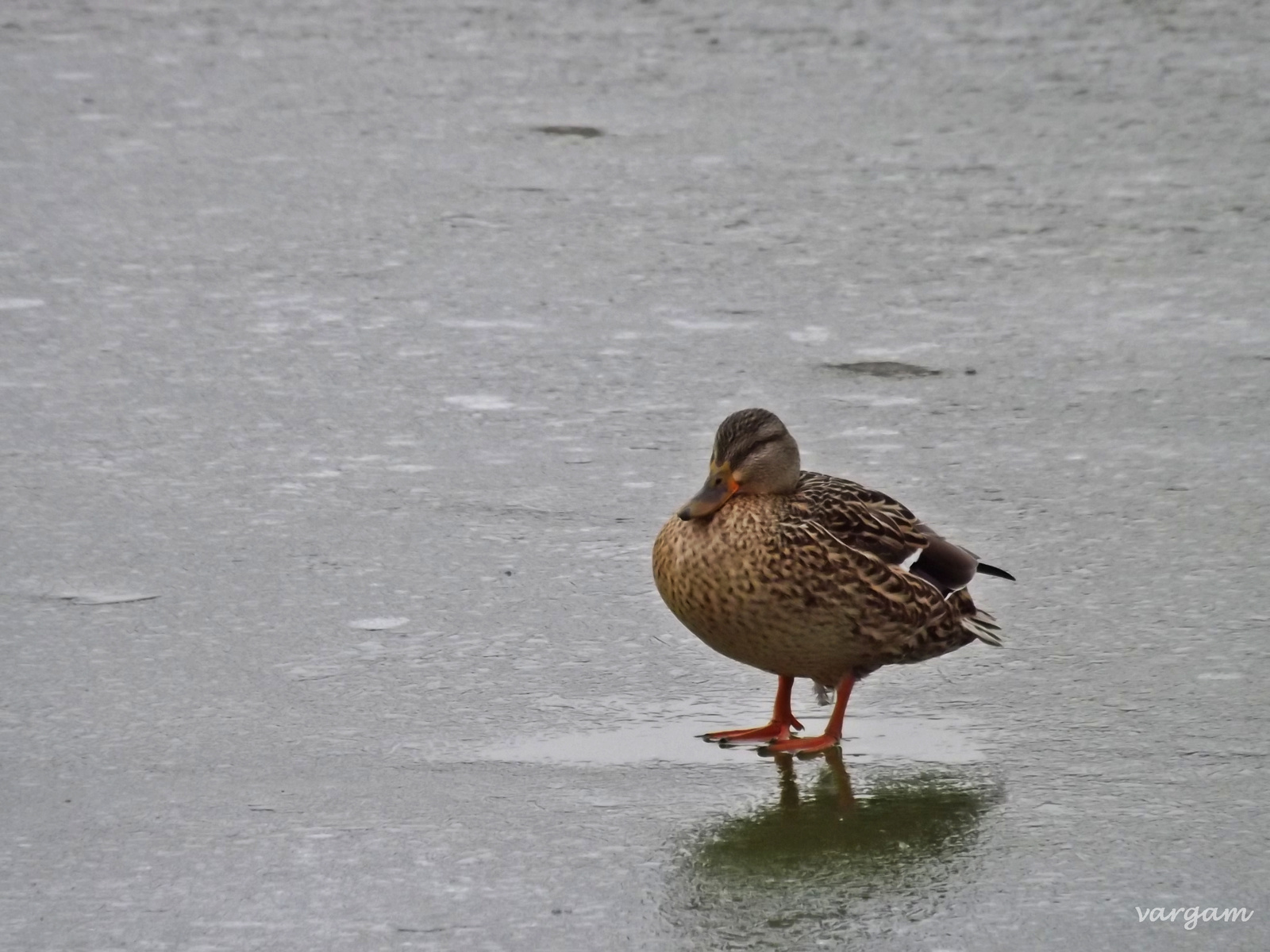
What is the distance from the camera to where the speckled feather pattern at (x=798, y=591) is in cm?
366

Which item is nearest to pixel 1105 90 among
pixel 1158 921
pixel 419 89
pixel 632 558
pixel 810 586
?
pixel 419 89

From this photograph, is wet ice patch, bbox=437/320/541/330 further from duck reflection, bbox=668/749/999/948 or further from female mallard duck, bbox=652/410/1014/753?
duck reflection, bbox=668/749/999/948

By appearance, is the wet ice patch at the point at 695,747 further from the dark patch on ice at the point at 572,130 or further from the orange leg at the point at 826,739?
the dark patch on ice at the point at 572,130

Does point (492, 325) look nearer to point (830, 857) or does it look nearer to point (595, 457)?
point (595, 457)

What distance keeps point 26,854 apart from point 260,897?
16.4 inches

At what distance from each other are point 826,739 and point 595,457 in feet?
5.18

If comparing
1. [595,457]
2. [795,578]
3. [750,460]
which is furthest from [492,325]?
[795,578]

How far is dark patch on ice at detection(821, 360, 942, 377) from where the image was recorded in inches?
225

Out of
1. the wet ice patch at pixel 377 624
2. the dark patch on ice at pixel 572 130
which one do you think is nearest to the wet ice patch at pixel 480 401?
the wet ice patch at pixel 377 624

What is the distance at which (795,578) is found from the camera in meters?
3.67

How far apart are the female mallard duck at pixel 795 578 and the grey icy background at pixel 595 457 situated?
139mm

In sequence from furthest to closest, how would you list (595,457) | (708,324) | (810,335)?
(708,324), (810,335), (595,457)

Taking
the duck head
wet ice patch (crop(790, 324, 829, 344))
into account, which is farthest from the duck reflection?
wet ice patch (crop(790, 324, 829, 344))

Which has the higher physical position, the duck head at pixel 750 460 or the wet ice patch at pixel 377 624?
the duck head at pixel 750 460
